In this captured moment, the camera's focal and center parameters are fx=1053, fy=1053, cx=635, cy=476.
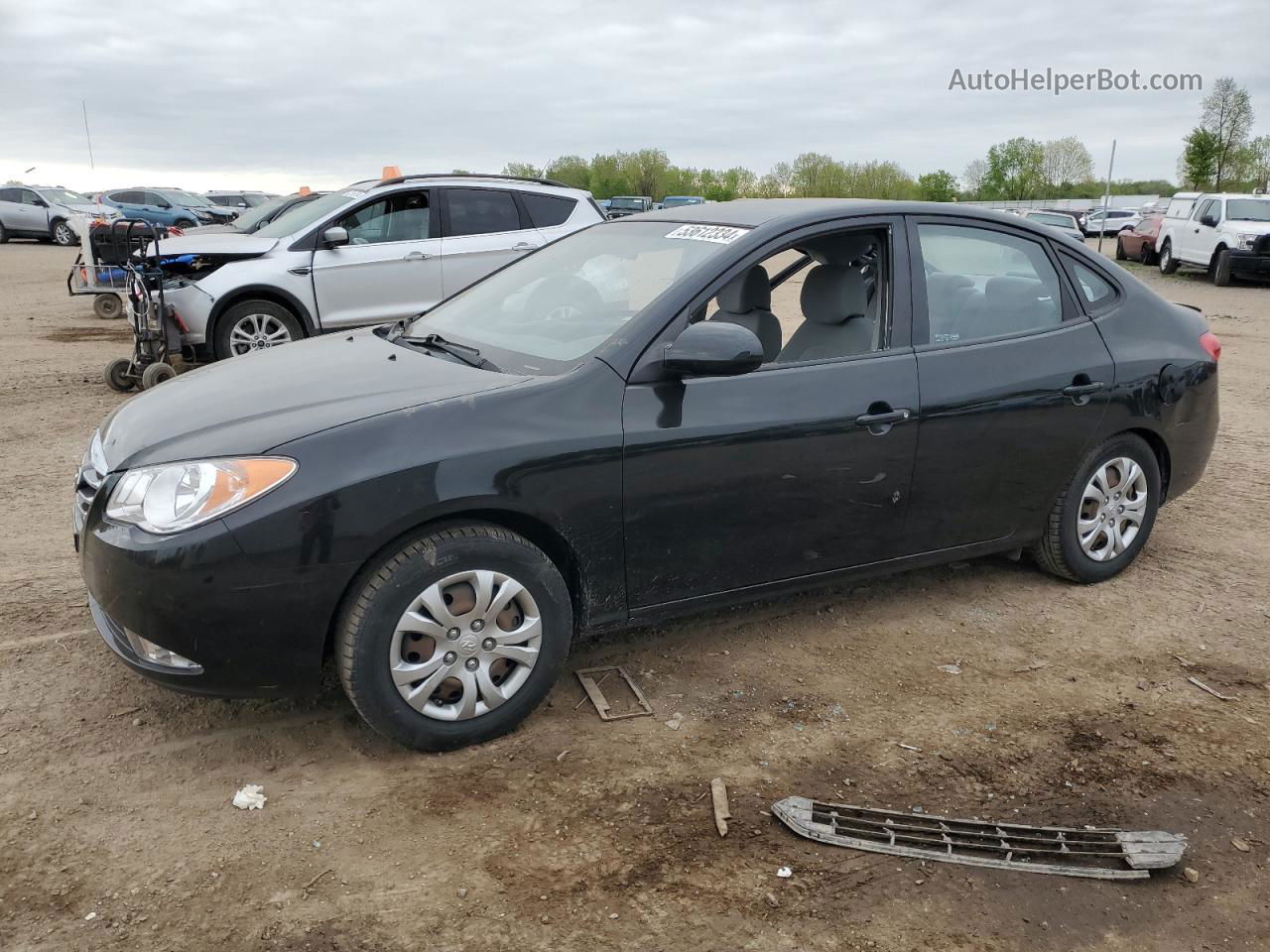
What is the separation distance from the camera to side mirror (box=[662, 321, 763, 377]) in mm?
3412

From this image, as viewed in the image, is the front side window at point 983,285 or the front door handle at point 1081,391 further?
the front door handle at point 1081,391

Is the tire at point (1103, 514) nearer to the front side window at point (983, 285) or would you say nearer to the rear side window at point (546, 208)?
the front side window at point (983, 285)

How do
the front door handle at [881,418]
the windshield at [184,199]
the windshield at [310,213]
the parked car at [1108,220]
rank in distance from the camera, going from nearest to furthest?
the front door handle at [881,418] < the windshield at [310,213] < the windshield at [184,199] < the parked car at [1108,220]

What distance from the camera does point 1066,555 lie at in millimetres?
4715

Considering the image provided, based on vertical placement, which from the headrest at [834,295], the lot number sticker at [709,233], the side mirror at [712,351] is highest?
the lot number sticker at [709,233]

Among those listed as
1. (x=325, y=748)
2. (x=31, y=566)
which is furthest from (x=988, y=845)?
(x=31, y=566)

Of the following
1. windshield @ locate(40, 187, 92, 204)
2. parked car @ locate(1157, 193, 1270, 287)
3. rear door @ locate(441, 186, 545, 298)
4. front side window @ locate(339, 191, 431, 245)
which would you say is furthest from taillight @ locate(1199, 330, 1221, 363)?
windshield @ locate(40, 187, 92, 204)

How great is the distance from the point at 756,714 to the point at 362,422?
65.5 inches

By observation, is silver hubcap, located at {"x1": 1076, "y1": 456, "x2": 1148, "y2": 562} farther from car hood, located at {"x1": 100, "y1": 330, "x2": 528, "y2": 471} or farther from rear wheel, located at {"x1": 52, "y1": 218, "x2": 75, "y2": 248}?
rear wheel, located at {"x1": 52, "y1": 218, "x2": 75, "y2": 248}

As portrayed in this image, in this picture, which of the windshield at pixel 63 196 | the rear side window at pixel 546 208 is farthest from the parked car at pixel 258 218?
the windshield at pixel 63 196

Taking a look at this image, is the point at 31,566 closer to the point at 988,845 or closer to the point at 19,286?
the point at 988,845

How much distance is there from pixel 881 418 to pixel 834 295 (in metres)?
0.65

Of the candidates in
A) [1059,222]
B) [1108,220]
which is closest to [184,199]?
[1059,222]

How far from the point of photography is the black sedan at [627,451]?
3.06 m
